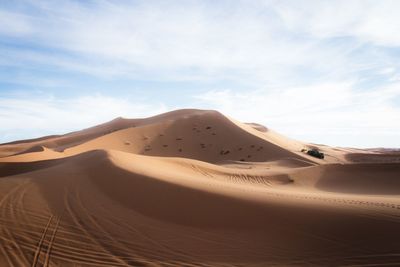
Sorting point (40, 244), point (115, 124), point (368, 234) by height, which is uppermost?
point (115, 124)

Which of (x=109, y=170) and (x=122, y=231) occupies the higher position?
(x=109, y=170)

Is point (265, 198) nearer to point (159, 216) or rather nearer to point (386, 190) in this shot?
point (159, 216)

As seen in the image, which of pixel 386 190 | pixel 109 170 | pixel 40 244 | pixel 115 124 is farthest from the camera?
pixel 115 124

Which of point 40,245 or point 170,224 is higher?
point 170,224

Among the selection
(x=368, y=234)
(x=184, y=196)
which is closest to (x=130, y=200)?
(x=184, y=196)

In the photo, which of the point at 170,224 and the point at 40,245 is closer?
the point at 40,245

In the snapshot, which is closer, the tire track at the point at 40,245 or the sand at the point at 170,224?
the tire track at the point at 40,245

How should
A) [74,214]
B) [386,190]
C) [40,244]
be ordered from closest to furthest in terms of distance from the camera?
1. [40,244]
2. [74,214]
3. [386,190]

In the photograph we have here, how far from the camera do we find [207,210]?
881 centimetres

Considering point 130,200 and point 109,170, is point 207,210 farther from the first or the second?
point 109,170

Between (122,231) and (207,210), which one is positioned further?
(207,210)

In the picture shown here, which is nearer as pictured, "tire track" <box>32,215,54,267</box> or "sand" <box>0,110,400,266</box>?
"tire track" <box>32,215,54,267</box>

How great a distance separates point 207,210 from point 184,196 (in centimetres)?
123

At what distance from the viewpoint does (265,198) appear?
9.77 metres
